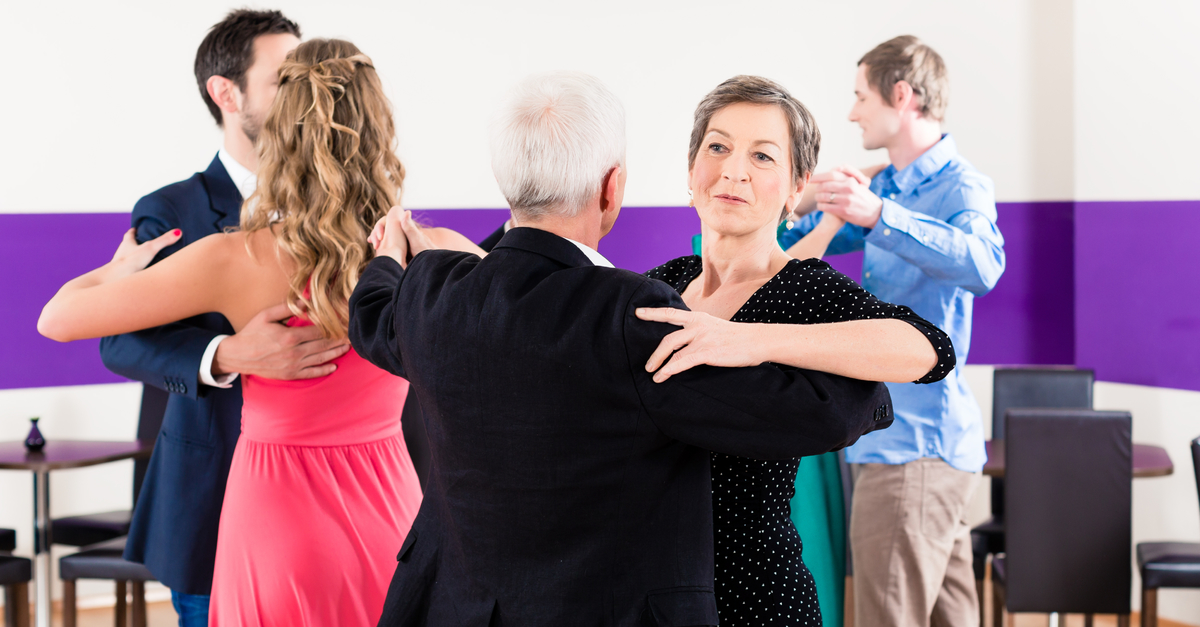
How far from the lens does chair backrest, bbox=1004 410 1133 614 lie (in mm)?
3244

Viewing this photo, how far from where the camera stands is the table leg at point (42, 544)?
372 cm

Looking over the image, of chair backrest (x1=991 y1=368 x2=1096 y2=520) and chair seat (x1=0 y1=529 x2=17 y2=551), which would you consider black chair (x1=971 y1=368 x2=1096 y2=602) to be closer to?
chair backrest (x1=991 y1=368 x2=1096 y2=520)

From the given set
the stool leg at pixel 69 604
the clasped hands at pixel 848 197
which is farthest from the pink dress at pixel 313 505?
the stool leg at pixel 69 604

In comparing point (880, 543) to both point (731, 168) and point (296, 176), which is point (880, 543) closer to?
point (731, 168)

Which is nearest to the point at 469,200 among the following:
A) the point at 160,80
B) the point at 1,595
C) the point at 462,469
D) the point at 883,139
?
the point at 160,80

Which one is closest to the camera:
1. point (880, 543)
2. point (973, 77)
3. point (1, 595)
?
point (880, 543)

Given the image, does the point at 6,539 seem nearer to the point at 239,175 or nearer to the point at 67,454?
the point at 67,454

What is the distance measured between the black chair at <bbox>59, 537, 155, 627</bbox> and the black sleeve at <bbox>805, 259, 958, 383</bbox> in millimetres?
3004

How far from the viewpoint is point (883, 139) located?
2.95m

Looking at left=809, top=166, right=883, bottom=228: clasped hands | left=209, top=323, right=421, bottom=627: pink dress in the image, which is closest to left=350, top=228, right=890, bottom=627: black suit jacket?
left=209, top=323, right=421, bottom=627: pink dress

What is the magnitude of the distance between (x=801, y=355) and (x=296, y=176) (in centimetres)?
107

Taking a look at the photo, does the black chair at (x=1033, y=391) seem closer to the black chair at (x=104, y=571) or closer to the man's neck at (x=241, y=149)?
the man's neck at (x=241, y=149)

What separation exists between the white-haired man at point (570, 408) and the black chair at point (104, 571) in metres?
2.79

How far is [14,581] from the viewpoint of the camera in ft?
11.5
